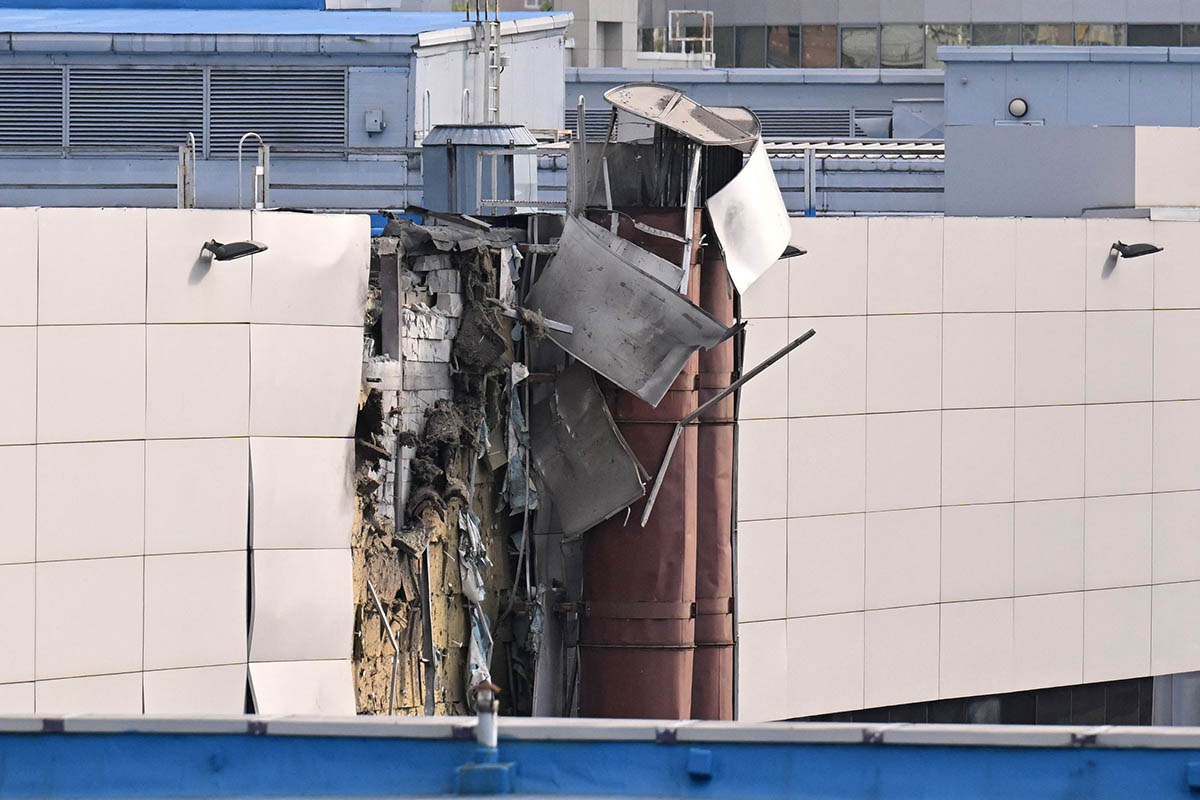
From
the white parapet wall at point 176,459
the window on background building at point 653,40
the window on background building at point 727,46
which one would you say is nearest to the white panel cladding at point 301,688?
the white parapet wall at point 176,459

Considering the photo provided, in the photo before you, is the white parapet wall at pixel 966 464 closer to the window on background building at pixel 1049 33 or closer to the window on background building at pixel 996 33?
the window on background building at pixel 1049 33

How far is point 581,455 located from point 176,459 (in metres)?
2.36

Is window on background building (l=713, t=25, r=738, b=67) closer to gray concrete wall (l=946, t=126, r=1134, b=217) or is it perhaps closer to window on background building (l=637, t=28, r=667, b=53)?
window on background building (l=637, t=28, r=667, b=53)

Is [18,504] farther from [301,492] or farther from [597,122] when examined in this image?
[597,122]

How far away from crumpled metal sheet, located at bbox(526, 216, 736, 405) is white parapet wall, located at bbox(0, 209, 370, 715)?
1246 mm

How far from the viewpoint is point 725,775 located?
6461 millimetres

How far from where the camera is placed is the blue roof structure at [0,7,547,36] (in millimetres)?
18938

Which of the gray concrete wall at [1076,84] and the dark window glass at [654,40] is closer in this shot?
the gray concrete wall at [1076,84]

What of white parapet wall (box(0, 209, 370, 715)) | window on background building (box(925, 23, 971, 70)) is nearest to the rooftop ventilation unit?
white parapet wall (box(0, 209, 370, 715))

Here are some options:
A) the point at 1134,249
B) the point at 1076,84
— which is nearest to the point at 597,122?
the point at 1076,84

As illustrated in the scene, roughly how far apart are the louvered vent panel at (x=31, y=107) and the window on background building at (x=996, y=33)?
35132mm

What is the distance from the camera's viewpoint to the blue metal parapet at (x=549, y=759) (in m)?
6.40

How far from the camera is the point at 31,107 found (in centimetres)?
1872

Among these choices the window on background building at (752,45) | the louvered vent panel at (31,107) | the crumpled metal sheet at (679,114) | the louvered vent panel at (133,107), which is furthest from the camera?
the window on background building at (752,45)
